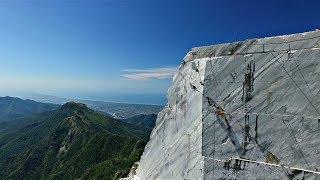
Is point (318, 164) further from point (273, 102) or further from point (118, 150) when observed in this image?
point (118, 150)

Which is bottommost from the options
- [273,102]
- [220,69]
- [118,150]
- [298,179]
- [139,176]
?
[118,150]

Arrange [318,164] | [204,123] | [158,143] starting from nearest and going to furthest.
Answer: [318,164] < [204,123] < [158,143]

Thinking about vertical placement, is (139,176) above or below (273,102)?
below

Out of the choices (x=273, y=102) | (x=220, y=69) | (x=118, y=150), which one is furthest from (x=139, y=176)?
(x=118, y=150)

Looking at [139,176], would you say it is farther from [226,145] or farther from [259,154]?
[259,154]

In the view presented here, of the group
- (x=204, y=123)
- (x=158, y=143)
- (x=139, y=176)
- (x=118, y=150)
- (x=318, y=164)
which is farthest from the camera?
(x=118, y=150)

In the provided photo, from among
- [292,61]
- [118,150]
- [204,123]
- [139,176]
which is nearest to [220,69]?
[204,123]

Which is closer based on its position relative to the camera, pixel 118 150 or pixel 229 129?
pixel 229 129
